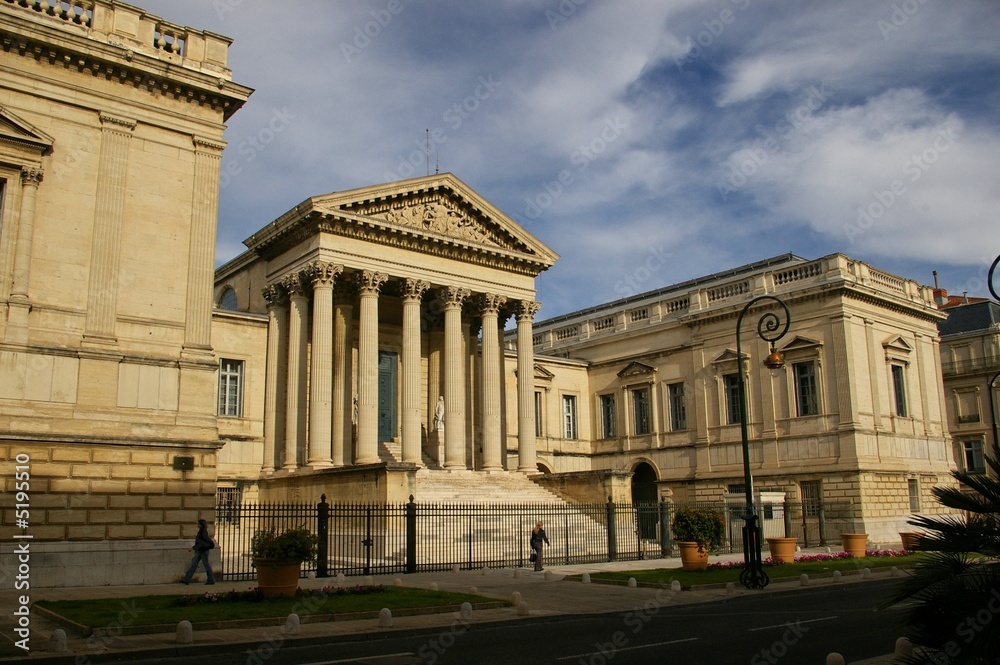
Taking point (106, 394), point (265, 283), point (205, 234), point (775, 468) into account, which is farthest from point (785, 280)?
point (106, 394)

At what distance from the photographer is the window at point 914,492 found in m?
43.2

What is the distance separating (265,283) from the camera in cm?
3956

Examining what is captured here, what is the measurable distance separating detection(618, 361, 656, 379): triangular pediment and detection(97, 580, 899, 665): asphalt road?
3262cm

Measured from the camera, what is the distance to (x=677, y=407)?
4862cm

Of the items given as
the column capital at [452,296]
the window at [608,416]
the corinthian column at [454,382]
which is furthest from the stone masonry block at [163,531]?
the window at [608,416]

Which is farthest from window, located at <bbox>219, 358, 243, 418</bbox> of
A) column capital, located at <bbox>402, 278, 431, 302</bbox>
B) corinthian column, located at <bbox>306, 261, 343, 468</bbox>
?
column capital, located at <bbox>402, 278, 431, 302</bbox>

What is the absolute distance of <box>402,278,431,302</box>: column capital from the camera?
37719mm

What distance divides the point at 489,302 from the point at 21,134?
72.8 ft

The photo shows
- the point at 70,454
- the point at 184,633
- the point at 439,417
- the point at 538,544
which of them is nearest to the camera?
the point at 184,633

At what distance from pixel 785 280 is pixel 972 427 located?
2684cm

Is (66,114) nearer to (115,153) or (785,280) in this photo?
(115,153)

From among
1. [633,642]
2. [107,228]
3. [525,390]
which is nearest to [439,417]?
[525,390]

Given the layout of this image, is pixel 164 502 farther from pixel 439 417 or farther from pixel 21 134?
pixel 439 417

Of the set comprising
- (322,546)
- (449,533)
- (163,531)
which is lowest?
(322,546)
